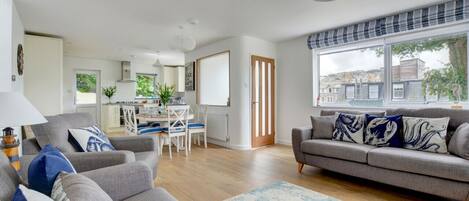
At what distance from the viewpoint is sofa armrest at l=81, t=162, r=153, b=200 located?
1292 millimetres

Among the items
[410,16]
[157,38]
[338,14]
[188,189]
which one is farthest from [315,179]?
[157,38]

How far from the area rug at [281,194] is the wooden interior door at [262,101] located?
206cm

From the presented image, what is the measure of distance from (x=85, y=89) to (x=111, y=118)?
1242 millimetres

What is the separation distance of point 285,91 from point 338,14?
1917mm

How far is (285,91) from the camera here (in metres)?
4.90

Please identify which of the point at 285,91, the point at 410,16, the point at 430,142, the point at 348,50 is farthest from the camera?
the point at 285,91

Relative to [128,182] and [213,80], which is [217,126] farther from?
[128,182]

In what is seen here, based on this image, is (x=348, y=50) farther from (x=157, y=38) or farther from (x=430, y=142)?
(x=157, y=38)

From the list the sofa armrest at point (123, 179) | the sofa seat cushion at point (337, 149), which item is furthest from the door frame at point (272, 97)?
the sofa armrest at point (123, 179)

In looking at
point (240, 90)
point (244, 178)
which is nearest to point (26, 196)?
point (244, 178)

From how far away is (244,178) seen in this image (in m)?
2.86

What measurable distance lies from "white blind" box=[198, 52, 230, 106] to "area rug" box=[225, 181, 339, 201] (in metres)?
3.08

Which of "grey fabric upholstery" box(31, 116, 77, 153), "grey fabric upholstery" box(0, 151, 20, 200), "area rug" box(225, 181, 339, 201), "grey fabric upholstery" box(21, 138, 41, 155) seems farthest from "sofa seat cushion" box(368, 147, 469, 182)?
"grey fabric upholstery" box(21, 138, 41, 155)

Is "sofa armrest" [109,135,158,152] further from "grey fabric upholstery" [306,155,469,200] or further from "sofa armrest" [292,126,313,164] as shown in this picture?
"grey fabric upholstery" [306,155,469,200]
